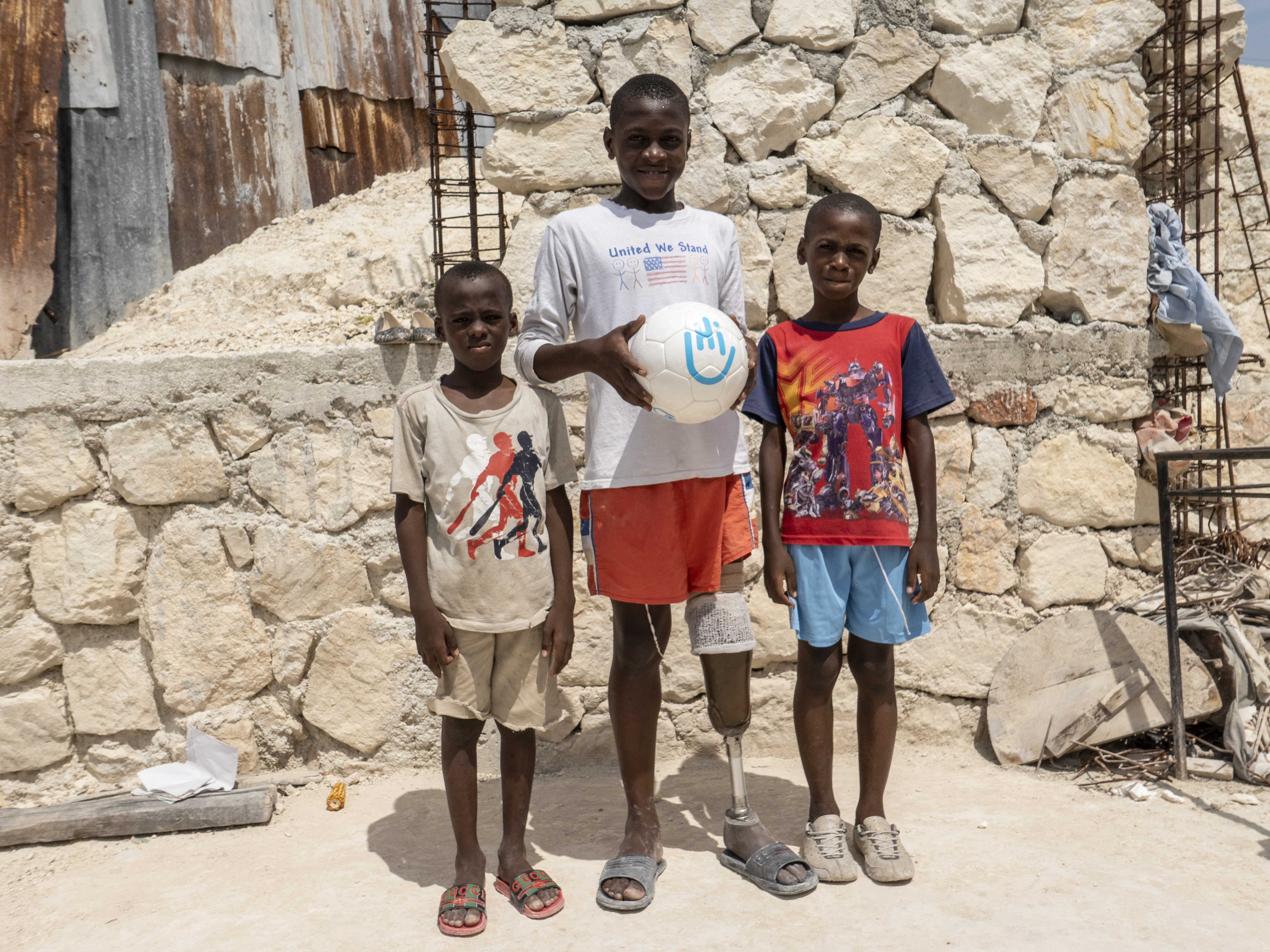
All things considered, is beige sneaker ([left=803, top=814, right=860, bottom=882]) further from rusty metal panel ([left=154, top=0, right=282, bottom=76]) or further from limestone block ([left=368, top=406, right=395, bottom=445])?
rusty metal panel ([left=154, top=0, right=282, bottom=76])

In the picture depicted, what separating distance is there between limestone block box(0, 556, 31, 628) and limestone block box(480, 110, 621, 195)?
1897 millimetres

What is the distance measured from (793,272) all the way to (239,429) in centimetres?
181

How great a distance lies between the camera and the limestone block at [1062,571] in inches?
118

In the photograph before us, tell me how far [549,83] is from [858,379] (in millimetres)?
1430

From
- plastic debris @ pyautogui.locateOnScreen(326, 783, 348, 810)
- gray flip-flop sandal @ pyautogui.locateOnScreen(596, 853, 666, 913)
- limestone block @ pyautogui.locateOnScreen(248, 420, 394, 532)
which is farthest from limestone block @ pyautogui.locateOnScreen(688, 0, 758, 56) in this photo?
plastic debris @ pyautogui.locateOnScreen(326, 783, 348, 810)

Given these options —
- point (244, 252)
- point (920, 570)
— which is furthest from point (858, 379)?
point (244, 252)

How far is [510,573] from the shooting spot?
2061mm

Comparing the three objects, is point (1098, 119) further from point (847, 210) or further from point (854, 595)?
point (854, 595)

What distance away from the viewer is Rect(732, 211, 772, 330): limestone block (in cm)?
288

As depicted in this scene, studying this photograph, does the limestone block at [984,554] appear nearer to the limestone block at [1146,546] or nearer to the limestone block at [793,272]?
the limestone block at [1146,546]

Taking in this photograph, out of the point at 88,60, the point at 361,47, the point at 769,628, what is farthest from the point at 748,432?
the point at 361,47

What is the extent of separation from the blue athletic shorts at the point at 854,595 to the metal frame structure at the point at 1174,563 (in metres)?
1.01

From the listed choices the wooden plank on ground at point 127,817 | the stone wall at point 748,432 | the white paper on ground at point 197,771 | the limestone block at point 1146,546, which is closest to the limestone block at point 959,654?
the stone wall at point 748,432

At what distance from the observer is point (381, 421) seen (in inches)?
111
